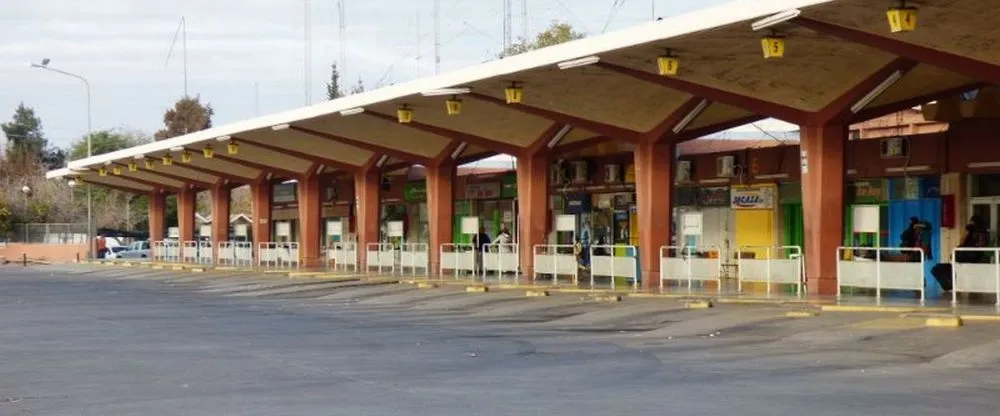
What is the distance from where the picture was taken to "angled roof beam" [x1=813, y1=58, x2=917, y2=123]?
2811 centimetres

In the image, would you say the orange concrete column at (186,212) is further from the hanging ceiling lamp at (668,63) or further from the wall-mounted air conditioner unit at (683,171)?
the hanging ceiling lamp at (668,63)

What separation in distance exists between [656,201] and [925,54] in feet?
37.9

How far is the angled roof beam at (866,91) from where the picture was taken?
28.1 m

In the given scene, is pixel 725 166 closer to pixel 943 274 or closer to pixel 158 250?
pixel 943 274

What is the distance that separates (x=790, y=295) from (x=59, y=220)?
86940mm

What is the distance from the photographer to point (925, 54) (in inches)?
966

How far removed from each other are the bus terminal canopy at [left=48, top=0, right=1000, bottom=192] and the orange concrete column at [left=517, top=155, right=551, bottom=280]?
0.47 meters

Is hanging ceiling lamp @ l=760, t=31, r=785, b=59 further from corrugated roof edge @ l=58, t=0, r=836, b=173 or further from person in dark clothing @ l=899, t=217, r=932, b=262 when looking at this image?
person in dark clothing @ l=899, t=217, r=932, b=262

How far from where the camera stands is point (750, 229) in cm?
3959

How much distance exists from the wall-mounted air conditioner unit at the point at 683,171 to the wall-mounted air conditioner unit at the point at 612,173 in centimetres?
259

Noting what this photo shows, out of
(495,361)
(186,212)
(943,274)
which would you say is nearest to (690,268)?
(943,274)

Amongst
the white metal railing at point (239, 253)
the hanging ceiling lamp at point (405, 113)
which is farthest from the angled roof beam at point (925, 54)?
the white metal railing at point (239, 253)

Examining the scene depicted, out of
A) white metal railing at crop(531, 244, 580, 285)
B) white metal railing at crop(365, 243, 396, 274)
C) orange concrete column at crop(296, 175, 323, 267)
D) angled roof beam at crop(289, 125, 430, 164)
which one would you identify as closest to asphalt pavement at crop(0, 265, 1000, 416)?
white metal railing at crop(531, 244, 580, 285)

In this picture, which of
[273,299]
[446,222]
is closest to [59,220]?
[446,222]
